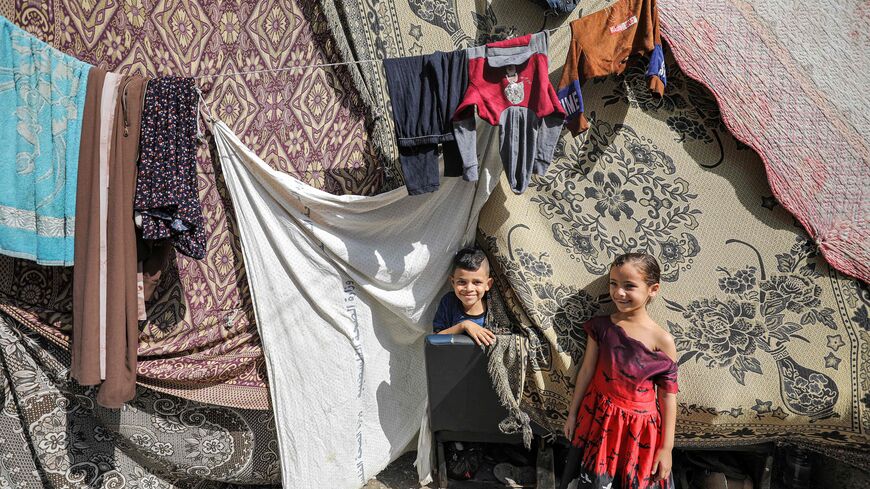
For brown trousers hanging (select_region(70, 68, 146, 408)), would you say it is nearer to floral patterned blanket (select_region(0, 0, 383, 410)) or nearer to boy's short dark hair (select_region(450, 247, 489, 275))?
floral patterned blanket (select_region(0, 0, 383, 410))

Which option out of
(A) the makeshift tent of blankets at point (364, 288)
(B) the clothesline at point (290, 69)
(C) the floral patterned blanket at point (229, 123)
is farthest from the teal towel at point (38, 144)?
(B) the clothesline at point (290, 69)

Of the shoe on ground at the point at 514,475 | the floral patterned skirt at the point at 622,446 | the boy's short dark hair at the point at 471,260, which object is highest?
the boy's short dark hair at the point at 471,260

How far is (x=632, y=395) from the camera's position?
2.21 meters

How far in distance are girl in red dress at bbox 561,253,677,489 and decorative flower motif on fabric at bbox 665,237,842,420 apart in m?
0.19

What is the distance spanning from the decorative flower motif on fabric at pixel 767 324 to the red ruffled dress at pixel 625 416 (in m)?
0.23

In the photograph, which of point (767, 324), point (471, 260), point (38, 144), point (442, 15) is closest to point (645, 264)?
point (767, 324)

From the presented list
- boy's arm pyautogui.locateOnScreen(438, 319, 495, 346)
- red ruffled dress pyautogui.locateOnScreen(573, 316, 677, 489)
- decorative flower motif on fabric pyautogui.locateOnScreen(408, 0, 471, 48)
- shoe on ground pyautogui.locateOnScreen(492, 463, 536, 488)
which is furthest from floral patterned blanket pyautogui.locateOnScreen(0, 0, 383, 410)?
red ruffled dress pyautogui.locateOnScreen(573, 316, 677, 489)

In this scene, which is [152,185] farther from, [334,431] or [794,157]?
[794,157]

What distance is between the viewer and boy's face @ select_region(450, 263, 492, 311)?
2.47 meters

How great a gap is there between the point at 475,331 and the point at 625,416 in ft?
2.18

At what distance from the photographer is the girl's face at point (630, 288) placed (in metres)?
2.22

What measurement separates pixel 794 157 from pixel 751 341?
737mm

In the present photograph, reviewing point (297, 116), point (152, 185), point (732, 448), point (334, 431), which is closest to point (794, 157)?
point (732, 448)

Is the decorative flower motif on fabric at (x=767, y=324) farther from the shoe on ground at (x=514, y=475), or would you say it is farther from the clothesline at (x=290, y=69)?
the clothesline at (x=290, y=69)
